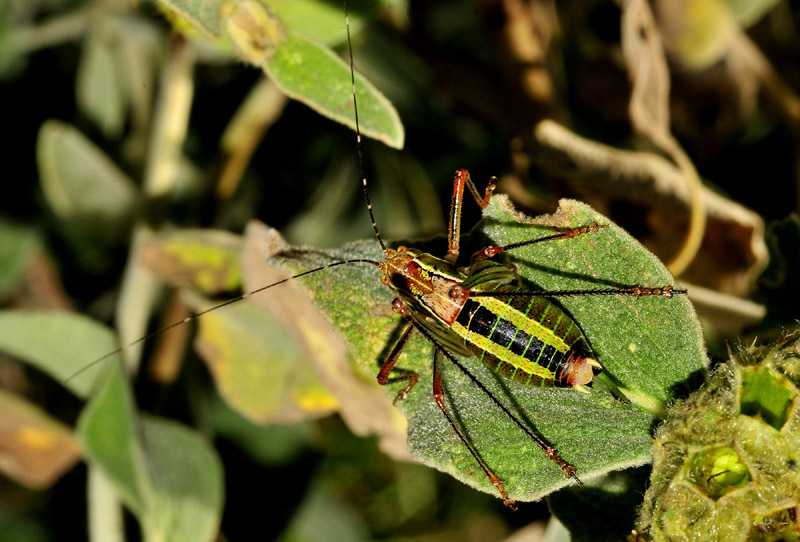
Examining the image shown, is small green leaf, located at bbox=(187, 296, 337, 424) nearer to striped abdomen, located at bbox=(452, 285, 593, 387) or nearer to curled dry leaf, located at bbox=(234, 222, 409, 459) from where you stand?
curled dry leaf, located at bbox=(234, 222, 409, 459)

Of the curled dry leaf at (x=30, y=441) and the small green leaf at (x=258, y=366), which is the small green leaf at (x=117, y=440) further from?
the curled dry leaf at (x=30, y=441)

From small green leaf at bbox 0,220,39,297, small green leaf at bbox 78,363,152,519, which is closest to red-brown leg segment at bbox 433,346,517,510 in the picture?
small green leaf at bbox 78,363,152,519

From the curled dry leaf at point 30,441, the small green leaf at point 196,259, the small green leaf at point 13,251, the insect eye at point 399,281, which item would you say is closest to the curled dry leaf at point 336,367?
the small green leaf at point 196,259

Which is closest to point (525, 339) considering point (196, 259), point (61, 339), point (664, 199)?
point (664, 199)

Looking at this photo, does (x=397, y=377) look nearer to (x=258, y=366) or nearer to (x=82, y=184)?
(x=258, y=366)

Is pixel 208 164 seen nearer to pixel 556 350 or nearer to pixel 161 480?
pixel 161 480

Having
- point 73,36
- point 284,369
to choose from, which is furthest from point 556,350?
point 73,36
